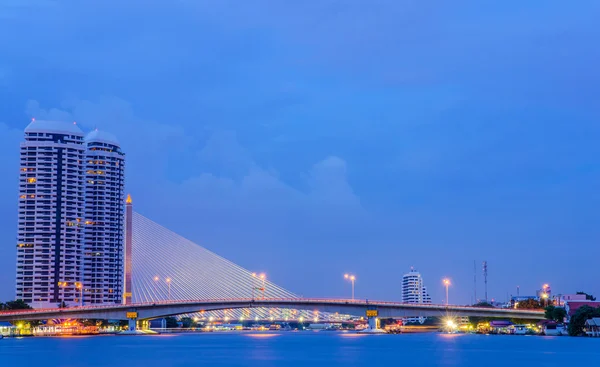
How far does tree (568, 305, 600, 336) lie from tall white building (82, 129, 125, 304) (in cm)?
8256

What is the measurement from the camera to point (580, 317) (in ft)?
323

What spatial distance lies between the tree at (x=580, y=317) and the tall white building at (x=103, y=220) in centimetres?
8256

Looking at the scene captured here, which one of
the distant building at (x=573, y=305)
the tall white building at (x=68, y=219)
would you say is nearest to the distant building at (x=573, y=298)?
the distant building at (x=573, y=305)

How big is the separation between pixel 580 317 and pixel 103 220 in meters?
85.8

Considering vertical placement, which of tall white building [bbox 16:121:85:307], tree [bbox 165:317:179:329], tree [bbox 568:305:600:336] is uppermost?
tall white building [bbox 16:121:85:307]

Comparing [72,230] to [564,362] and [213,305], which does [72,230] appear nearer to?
[213,305]

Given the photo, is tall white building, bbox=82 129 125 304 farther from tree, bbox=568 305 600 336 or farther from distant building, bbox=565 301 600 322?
tree, bbox=568 305 600 336

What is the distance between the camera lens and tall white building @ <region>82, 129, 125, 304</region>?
150 m

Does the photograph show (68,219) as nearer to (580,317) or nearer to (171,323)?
(171,323)

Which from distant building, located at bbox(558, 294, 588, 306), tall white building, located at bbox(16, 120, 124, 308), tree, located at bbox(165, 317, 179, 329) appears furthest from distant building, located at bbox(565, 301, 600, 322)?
tree, located at bbox(165, 317, 179, 329)

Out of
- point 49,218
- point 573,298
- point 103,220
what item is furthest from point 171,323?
point 573,298

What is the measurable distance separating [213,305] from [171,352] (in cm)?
3169

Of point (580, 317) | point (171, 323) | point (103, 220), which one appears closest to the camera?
point (580, 317)

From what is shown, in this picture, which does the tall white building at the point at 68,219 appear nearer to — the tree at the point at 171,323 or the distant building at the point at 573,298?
the tree at the point at 171,323
